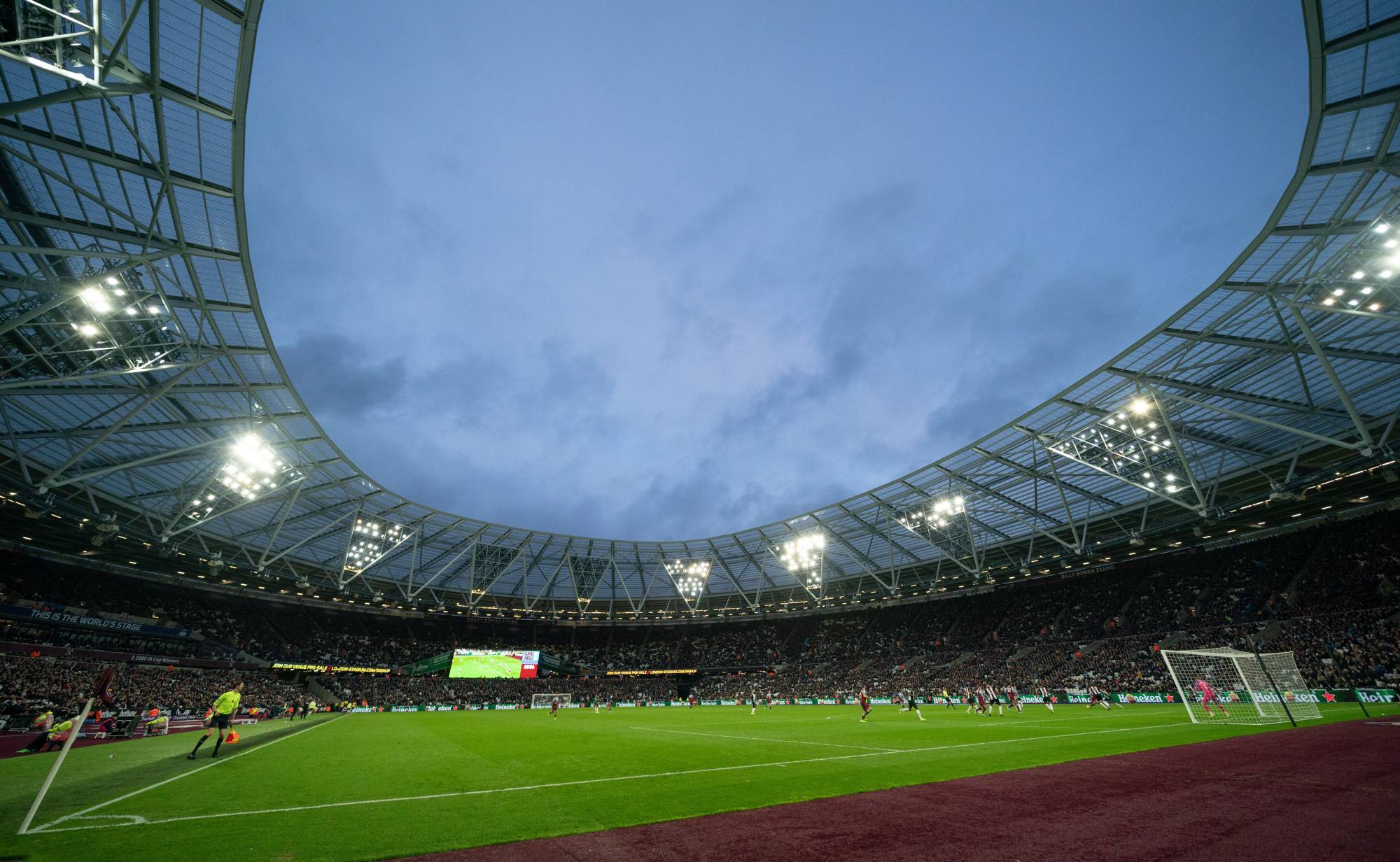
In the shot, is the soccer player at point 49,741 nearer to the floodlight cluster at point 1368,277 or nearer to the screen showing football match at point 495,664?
the screen showing football match at point 495,664

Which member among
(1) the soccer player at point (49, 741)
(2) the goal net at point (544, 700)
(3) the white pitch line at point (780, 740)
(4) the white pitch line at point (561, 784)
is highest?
(2) the goal net at point (544, 700)

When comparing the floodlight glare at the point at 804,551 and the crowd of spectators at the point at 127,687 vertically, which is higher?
the floodlight glare at the point at 804,551

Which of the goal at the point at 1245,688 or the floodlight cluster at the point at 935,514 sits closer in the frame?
the goal at the point at 1245,688

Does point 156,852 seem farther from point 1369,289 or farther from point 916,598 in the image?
point 916,598

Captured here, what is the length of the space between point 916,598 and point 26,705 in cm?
6813

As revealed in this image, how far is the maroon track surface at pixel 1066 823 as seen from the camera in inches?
225

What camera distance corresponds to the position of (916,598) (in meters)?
62.7

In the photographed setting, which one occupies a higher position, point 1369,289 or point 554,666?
point 1369,289

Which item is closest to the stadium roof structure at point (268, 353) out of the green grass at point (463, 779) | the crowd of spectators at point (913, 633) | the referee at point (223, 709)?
the crowd of spectators at point (913, 633)

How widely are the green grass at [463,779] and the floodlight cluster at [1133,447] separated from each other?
39.1 ft

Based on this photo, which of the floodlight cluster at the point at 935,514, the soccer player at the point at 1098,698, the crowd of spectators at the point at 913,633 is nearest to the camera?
the soccer player at the point at 1098,698

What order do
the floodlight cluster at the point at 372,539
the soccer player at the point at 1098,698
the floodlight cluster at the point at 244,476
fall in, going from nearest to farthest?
the floodlight cluster at the point at 244,476
the soccer player at the point at 1098,698
the floodlight cluster at the point at 372,539

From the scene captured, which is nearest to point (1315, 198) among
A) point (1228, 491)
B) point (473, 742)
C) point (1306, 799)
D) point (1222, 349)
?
point (1222, 349)

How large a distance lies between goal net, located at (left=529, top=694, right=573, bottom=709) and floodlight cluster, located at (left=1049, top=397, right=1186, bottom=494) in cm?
5158
